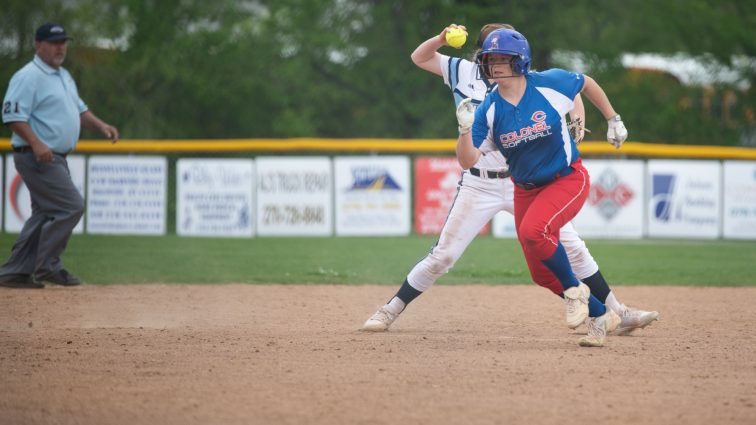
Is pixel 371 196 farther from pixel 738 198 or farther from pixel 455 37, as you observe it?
pixel 455 37

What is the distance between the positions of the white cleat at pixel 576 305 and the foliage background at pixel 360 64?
1857cm

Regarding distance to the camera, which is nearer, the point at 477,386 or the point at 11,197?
the point at 477,386

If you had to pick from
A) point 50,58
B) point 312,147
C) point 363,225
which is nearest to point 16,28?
point 312,147

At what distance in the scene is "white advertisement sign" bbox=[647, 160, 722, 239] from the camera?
54.6 ft

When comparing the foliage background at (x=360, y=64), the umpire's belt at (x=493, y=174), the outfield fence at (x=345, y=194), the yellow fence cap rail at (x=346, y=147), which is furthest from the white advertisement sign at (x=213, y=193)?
the umpire's belt at (x=493, y=174)

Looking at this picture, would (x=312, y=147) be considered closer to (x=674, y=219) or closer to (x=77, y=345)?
(x=674, y=219)

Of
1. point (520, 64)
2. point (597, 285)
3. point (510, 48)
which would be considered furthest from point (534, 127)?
point (597, 285)

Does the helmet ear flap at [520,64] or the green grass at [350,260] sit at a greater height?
the helmet ear flap at [520,64]

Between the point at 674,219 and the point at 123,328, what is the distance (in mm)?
11268

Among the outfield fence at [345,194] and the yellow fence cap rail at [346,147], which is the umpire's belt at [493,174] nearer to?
the outfield fence at [345,194]

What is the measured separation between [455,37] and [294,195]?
989 cm

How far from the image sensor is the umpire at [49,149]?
9.41m

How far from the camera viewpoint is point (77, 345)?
21.8 feet

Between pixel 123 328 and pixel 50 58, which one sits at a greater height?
pixel 50 58
